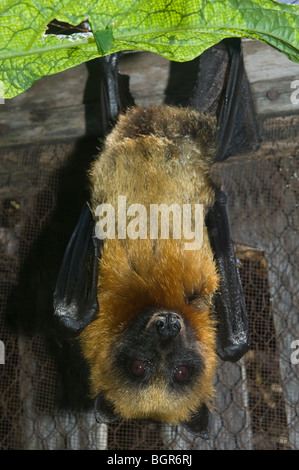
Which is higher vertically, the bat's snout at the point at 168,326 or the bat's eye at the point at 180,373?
the bat's snout at the point at 168,326

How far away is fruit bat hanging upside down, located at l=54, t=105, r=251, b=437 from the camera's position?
253 centimetres

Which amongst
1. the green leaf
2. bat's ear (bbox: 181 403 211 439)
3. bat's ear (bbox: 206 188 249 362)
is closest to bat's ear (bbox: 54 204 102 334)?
bat's ear (bbox: 206 188 249 362)

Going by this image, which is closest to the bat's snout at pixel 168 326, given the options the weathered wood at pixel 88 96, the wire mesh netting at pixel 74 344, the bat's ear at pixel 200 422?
the bat's ear at pixel 200 422

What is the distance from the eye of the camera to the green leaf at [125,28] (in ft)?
3.95

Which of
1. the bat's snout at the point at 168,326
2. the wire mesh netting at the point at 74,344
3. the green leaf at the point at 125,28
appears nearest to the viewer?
the green leaf at the point at 125,28

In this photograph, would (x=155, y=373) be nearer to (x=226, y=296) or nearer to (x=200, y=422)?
(x=200, y=422)

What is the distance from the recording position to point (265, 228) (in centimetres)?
341

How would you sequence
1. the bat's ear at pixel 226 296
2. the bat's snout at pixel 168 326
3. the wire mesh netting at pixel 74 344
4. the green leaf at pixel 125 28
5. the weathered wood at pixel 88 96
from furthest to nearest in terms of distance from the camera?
the wire mesh netting at pixel 74 344, the weathered wood at pixel 88 96, the bat's ear at pixel 226 296, the bat's snout at pixel 168 326, the green leaf at pixel 125 28

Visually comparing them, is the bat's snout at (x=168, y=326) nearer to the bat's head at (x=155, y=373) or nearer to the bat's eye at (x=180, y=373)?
the bat's head at (x=155, y=373)

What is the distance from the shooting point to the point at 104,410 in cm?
263

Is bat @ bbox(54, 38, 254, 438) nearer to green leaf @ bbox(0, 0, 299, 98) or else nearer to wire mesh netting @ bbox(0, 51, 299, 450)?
wire mesh netting @ bbox(0, 51, 299, 450)

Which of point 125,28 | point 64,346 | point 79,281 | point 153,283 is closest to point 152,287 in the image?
point 153,283

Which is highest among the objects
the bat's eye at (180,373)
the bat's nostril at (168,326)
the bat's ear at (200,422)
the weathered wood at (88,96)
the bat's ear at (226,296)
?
the weathered wood at (88,96)

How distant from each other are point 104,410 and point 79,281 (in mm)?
683
